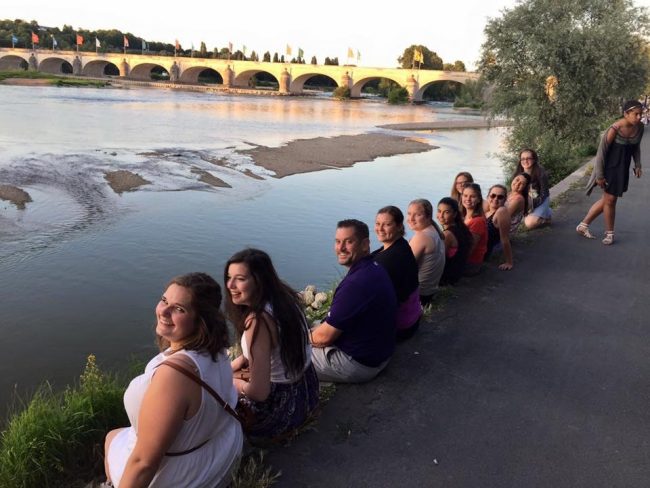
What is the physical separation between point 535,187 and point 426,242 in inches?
146

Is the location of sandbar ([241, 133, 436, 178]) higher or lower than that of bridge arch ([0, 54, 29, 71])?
lower

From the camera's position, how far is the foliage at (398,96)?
69.9m

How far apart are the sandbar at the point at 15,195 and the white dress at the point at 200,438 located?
966cm

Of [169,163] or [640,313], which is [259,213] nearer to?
[169,163]

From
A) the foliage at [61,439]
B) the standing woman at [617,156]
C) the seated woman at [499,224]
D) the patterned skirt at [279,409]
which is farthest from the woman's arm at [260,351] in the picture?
the standing woman at [617,156]

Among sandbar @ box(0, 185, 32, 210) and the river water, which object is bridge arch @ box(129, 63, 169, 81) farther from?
sandbar @ box(0, 185, 32, 210)

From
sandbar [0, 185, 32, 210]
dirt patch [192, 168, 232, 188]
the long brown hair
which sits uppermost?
the long brown hair

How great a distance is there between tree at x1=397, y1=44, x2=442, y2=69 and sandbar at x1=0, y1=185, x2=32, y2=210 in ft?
295

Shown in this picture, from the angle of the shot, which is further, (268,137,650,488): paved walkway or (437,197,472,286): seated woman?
(437,197,472,286): seated woman

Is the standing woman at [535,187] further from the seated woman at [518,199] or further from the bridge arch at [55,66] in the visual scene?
the bridge arch at [55,66]

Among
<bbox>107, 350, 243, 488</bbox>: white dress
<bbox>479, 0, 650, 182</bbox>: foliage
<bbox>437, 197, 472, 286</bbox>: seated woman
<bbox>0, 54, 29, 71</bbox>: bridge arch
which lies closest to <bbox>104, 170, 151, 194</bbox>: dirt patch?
<bbox>479, 0, 650, 182</bbox>: foliage

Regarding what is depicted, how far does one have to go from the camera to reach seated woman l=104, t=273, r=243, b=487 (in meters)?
1.97

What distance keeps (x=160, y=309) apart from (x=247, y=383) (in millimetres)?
762

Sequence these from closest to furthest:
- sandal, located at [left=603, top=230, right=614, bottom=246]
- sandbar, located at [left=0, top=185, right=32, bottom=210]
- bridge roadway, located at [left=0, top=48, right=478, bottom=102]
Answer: sandal, located at [left=603, top=230, right=614, bottom=246] → sandbar, located at [left=0, top=185, right=32, bottom=210] → bridge roadway, located at [left=0, top=48, right=478, bottom=102]
